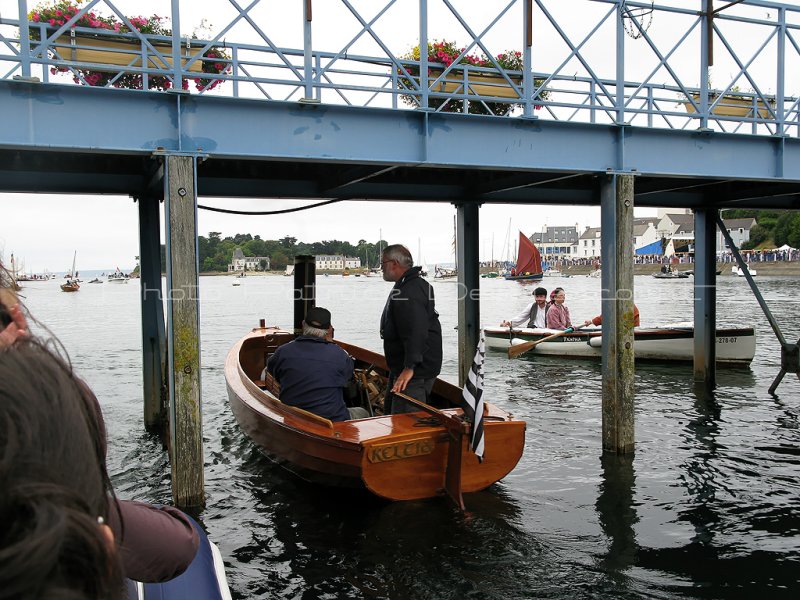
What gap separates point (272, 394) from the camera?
27.8ft

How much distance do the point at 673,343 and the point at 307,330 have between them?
12216 mm

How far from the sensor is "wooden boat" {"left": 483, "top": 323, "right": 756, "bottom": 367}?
52.0 feet

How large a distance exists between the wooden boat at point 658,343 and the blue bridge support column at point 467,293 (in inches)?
241

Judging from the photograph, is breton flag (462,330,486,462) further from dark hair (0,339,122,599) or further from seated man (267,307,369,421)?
dark hair (0,339,122,599)

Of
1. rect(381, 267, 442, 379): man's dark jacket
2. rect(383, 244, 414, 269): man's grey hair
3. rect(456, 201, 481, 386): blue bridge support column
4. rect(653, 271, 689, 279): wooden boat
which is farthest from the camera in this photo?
rect(653, 271, 689, 279): wooden boat

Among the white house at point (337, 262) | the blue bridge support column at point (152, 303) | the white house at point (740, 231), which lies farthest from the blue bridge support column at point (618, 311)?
the white house at point (337, 262)

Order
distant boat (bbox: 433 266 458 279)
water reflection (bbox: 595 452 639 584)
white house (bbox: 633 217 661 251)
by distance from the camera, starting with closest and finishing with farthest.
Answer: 1. water reflection (bbox: 595 452 639 584)
2. distant boat (bbox: 433 266 458 279)
3. white house (bbox: 633 217 661 251)

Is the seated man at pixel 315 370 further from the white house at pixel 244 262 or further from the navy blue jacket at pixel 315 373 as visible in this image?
the white house at pixel 244 262

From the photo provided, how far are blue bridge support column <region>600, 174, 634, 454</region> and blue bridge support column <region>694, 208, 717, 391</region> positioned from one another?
5643 millimetres

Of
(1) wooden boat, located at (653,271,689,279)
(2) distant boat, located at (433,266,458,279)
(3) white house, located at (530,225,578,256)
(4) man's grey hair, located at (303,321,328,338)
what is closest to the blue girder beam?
(4) man's grey hair, located at (303,321,328,338)

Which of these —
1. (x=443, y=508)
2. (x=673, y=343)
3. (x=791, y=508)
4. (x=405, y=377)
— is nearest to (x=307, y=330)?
(x=405, y=377)

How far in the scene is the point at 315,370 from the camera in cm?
720

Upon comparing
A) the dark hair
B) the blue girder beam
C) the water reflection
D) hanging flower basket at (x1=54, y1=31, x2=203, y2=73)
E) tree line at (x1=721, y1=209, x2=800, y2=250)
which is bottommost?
the water reflection

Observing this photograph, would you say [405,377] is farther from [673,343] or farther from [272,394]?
[673,343]
